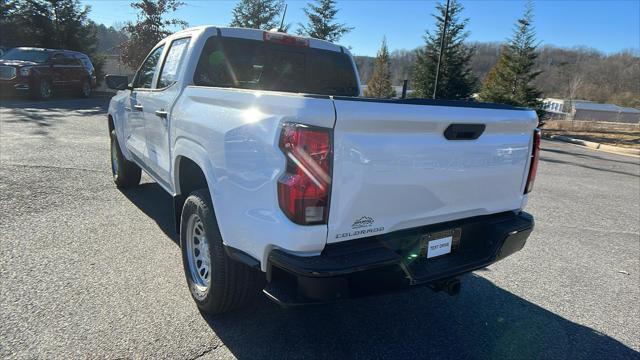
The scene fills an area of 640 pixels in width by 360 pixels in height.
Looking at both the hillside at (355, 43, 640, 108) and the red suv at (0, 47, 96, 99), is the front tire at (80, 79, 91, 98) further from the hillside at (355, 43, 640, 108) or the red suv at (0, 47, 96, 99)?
the hillside at (355, 43, 640, 108)

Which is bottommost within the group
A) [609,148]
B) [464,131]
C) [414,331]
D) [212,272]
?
[609,148]

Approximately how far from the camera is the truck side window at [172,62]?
155 inches

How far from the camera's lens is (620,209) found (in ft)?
22.5

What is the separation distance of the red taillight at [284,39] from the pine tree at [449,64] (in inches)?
823

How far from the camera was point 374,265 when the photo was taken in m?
2.22

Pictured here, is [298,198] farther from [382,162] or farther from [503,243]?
[503,243]

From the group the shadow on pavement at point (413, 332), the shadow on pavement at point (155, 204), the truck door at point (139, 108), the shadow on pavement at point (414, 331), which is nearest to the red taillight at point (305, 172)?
the shadow on pavement at point (414, 331)

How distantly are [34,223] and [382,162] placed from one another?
162 inches

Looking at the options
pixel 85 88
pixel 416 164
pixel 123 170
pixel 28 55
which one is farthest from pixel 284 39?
pixel 85 88

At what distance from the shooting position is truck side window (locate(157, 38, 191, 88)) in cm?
393

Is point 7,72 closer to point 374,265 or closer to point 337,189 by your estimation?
point 337,189

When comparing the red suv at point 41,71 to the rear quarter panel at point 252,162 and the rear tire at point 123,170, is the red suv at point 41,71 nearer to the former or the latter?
the rear tire at point 123,170

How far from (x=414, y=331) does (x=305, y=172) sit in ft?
5.29

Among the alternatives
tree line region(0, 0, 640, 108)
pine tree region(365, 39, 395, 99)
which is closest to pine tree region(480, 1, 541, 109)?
tree line region(0, 0, 640, 108)
